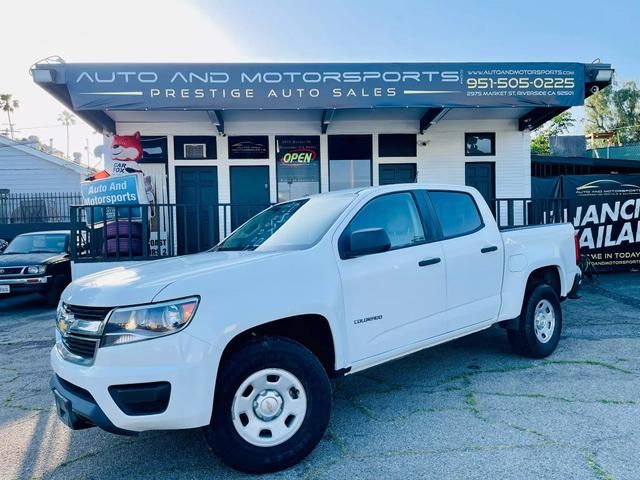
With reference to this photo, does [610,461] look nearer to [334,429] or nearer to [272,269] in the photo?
[334,429]

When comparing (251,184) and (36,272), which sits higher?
(251,184)

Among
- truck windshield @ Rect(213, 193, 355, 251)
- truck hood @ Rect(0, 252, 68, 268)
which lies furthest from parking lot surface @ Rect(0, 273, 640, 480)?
truck hood @ Rect(0, 252, 68, 268)

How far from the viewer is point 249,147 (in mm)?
11195

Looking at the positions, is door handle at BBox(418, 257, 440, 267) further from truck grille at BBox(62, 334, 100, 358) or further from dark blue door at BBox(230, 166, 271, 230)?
dark blue door at BBox(230, 166, 271, 230)

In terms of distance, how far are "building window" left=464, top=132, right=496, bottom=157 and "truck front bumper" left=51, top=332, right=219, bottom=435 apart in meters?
10.2

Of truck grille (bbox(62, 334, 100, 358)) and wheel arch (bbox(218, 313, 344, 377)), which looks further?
wheel arch (bbox(218, 313, 344, 377))

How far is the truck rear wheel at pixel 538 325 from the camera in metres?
5.01

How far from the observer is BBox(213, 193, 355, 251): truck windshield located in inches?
143

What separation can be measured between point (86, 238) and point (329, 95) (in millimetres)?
4893

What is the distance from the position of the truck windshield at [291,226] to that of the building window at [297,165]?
6.70 meters

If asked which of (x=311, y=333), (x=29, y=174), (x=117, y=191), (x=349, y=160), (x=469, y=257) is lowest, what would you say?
(x=311, y=333)

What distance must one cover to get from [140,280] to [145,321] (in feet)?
1.08

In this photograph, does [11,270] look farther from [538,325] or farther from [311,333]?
[538,325]

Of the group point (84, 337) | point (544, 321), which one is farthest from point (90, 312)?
point (544, 321)
